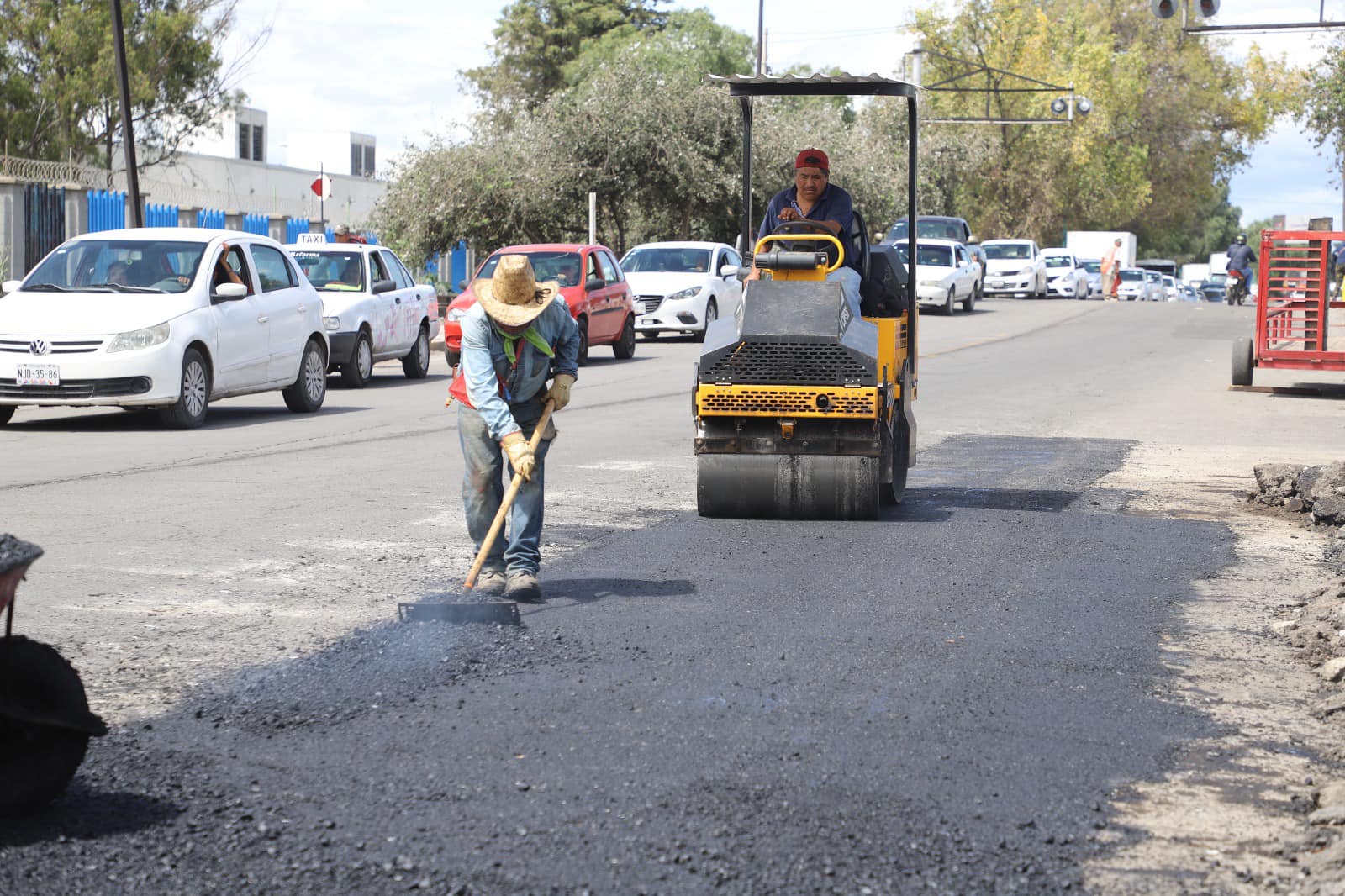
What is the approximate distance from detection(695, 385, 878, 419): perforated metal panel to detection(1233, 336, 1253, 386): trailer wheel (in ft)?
44.3

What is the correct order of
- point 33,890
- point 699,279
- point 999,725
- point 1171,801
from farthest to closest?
point 699,279
point 999,725
point 1171,801
point 33,890

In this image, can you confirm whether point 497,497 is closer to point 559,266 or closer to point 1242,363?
point 1242,363

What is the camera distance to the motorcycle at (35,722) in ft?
14.2

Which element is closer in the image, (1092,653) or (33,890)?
(33,890)

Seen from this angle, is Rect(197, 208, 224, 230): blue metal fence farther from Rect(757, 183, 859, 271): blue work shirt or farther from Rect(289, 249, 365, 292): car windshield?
Rect(757, 183, 859, 271): blue work shirt

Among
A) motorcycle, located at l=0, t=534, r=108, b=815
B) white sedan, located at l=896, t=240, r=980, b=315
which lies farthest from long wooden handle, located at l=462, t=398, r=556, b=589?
white sedan, located at l=896, t=240, r=980, b=315

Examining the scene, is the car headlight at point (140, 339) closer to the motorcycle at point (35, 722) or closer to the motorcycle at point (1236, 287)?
the motorcycle at point (35, 722)

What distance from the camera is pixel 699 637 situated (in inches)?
267

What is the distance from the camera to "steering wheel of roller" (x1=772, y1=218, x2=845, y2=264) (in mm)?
10016

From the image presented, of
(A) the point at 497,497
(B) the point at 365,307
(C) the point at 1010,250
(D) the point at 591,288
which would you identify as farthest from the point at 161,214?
(C) the point at 1010,250

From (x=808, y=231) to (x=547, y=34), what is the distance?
61706 mm

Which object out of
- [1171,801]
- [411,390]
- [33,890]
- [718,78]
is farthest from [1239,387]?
[33,890]

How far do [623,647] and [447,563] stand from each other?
2.11 meters

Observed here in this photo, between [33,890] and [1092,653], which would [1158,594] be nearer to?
[1092,653]
